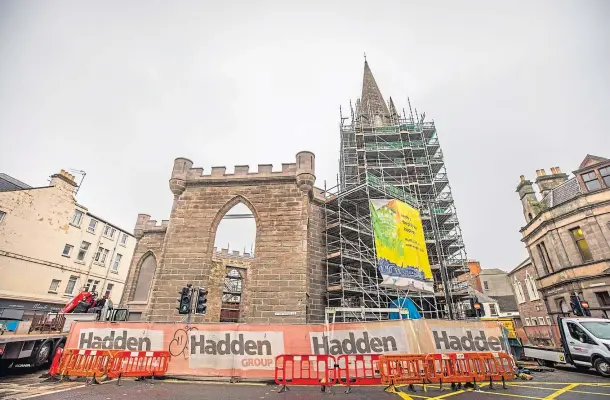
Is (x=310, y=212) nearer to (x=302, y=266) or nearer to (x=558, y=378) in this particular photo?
(x=302, y=266)

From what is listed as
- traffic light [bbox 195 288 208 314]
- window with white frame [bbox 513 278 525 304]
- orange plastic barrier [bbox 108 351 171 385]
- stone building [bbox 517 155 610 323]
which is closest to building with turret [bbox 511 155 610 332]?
stone building [bbox 517 155 610 323]

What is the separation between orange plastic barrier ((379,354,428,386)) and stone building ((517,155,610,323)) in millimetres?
16424

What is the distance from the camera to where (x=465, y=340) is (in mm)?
8219

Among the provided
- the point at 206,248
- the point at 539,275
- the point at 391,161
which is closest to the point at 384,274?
the point at 206,248

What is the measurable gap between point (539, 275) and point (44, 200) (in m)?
38.9

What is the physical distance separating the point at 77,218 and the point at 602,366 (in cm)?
3375

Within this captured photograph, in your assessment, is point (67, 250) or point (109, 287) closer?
point (67, 250)

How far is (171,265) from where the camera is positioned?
13.9 m

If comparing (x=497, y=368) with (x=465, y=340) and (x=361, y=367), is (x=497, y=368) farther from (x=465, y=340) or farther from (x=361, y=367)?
(x=361, y=367)

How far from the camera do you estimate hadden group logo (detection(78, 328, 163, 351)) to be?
8.30 m

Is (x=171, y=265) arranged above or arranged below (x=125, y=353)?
above

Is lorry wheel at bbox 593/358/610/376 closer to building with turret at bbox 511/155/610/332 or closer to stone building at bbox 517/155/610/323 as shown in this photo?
building with turret at bbox 511/155/610/332

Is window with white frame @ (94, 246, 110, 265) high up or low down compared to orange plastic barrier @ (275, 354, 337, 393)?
up

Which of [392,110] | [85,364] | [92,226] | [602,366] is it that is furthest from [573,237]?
[92,226]
